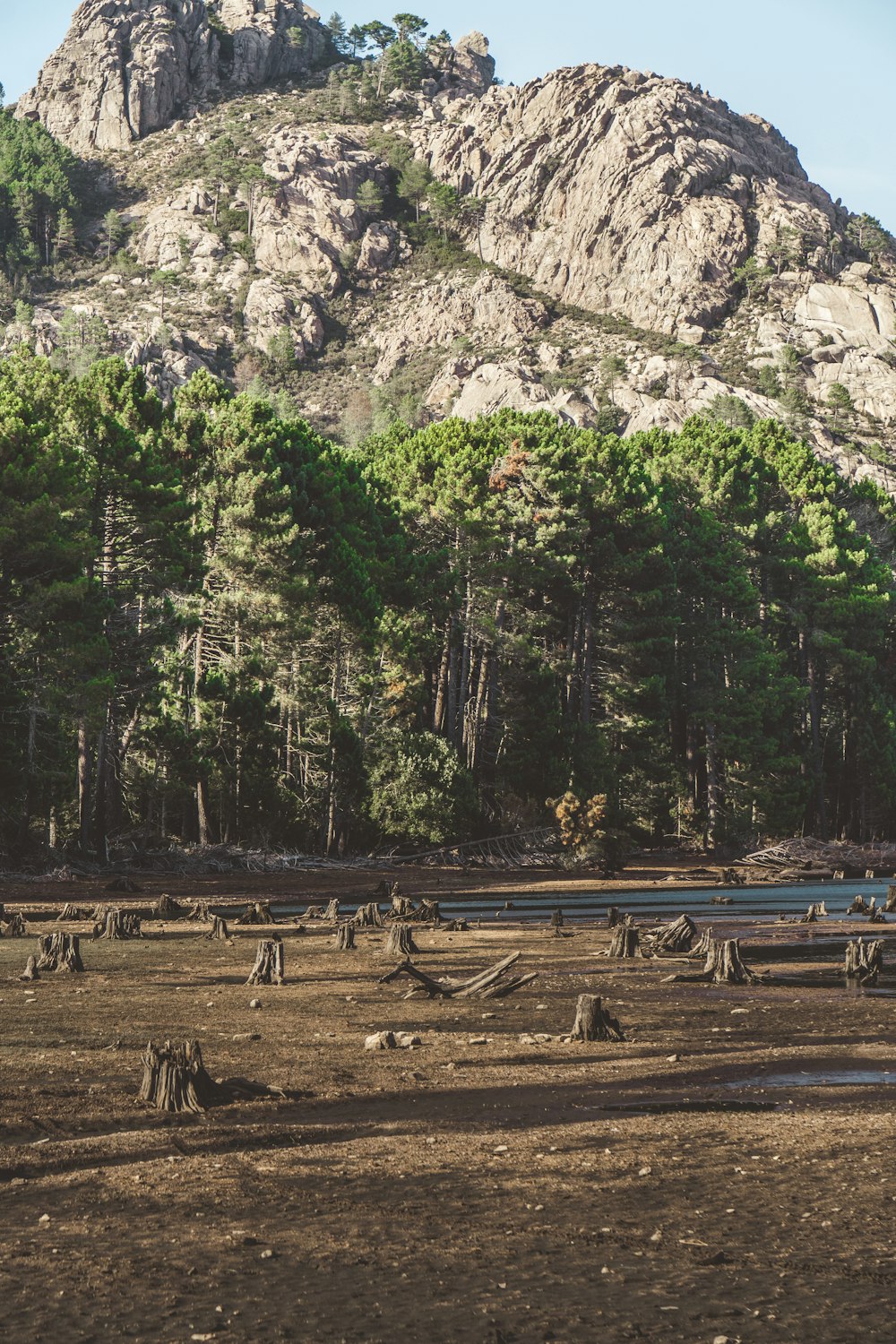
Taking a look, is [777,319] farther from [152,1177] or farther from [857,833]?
[152,1177]

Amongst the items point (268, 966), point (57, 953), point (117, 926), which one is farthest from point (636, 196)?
point (268, 966)

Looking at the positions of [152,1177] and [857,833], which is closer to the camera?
[152,1177]

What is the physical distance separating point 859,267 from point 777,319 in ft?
58.4

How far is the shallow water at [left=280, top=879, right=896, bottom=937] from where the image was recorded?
28.5m

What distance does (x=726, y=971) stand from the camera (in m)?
16.4

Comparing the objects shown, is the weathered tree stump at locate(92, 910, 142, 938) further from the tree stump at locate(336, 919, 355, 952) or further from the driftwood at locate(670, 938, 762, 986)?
the driftwood at locate(670, 938, 762, 986)

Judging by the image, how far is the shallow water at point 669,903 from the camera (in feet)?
93.4

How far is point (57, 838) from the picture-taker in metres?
41.3

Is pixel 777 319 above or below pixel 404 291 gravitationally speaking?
below

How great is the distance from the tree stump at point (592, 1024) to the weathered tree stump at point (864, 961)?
233 inches

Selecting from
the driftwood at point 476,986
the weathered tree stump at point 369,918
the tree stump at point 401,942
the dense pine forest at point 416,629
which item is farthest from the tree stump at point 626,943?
the dense pine forest at point 416,629

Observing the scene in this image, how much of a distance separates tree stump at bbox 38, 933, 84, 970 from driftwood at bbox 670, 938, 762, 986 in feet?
24.1

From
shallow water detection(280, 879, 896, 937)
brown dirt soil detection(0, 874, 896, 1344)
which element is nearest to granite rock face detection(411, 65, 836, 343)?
shallow water detection(280, 879, 896, 937)

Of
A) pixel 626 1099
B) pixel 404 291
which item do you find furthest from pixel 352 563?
pixel 404 291
